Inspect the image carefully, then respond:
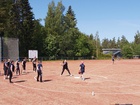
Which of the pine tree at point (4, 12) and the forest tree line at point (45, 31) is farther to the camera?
the forest tree line at point (45, 31)

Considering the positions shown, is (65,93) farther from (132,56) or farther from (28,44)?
(132,56)

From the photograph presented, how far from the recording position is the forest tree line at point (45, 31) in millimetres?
66188

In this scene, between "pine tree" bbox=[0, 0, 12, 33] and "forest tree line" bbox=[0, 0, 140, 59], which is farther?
"forest tree line" bbox=[0, 0, 140, 59]

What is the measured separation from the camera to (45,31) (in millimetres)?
79375

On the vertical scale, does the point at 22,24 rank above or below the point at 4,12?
below

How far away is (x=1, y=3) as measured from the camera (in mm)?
67062

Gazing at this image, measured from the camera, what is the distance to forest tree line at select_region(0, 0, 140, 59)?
66.2 m

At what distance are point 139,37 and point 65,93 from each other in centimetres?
14283

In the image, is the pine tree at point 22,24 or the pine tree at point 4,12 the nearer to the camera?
the pine tree at point 4,12

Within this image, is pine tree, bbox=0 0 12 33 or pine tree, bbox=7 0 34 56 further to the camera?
pine tree, bbox=7 0 34 56

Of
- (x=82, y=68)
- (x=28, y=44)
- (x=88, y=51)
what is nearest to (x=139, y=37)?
(x=88, y=51)

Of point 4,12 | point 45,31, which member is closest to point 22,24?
point 4,12

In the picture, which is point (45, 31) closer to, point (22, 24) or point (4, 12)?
point (22, 24)

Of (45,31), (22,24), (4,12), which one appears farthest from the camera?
(45,31)
